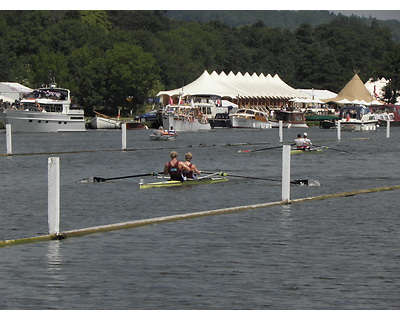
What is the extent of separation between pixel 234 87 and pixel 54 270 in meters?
141

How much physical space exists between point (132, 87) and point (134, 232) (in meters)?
118

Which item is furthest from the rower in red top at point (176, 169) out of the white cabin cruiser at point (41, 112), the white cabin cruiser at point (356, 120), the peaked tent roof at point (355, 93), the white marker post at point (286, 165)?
the peaked tent roof at point (355, 93)

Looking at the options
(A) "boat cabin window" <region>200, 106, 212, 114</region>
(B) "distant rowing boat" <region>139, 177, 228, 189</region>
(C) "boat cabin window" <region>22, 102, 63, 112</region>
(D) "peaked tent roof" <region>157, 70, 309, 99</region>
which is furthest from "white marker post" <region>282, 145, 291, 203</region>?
(A) "boat cabin window" <region>200, 106, 212, 114</region>

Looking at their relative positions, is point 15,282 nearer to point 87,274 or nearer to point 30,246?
point 87,274

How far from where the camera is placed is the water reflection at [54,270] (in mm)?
22000

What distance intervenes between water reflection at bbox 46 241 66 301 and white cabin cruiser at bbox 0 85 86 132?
298ft

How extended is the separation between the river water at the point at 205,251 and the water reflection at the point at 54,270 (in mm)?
29

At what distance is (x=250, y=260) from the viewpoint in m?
26.4

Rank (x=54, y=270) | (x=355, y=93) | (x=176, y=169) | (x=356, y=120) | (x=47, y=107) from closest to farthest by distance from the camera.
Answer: (x=54, y=270)
(x=176, y=169)
(x=47, y=107)
(x=356, y=120)
(x=355, y=93)

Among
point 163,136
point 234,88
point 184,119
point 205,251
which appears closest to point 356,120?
point 184,119

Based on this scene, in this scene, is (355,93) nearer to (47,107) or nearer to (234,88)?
(234,88)

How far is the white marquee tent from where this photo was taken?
154 m

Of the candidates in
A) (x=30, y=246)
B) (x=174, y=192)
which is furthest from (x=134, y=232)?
(x=174, y=192)

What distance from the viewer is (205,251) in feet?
91.0
